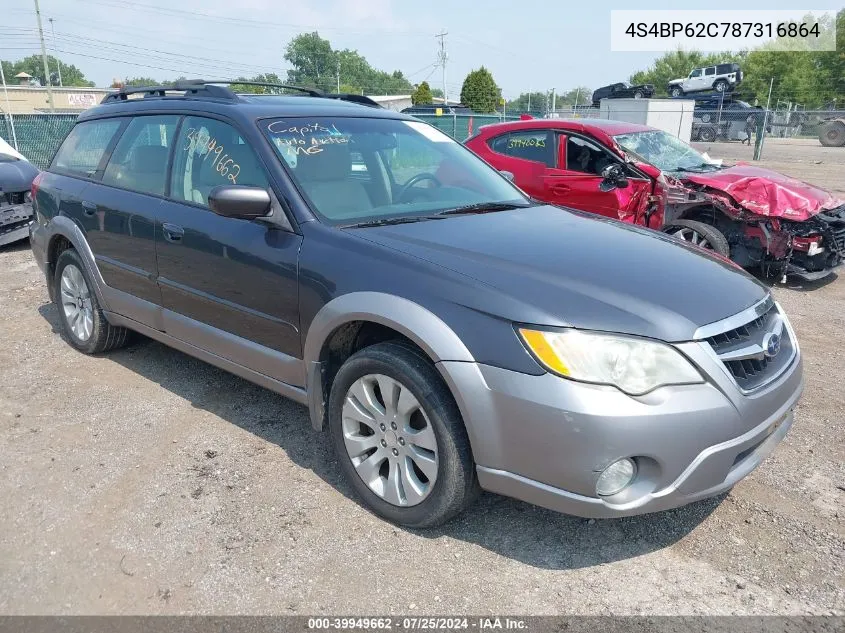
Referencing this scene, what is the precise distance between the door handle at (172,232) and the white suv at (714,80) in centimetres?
4101

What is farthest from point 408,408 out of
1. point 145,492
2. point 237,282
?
point 145,492

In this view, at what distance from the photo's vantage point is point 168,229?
3.76 m

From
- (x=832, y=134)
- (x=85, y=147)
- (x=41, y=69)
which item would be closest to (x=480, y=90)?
(x=832, y=134)

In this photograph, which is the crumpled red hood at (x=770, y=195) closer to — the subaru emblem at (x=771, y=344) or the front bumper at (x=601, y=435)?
the subaru emblem at (x=771, y=344)

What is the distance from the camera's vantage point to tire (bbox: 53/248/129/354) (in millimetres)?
4727

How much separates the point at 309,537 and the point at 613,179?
16.3 ft

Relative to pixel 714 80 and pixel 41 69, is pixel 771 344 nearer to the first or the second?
pixel 714 80

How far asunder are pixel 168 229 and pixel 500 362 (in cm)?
225

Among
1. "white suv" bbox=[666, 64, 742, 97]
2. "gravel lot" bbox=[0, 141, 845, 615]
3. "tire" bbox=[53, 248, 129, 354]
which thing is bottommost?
"gravel lot" bbox=[0, 141, 845, 615]

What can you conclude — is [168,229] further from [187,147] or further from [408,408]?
[408,408]

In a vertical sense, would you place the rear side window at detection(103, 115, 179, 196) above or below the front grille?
above

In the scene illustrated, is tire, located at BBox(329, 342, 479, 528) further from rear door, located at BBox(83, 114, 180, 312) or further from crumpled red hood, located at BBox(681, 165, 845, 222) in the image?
crumpled red hood, located at BBox(681, 165, 845, 222)

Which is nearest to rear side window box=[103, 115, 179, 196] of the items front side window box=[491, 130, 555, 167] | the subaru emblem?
the subaru emblem

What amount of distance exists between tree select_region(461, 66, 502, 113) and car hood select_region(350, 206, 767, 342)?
38.7 metres
